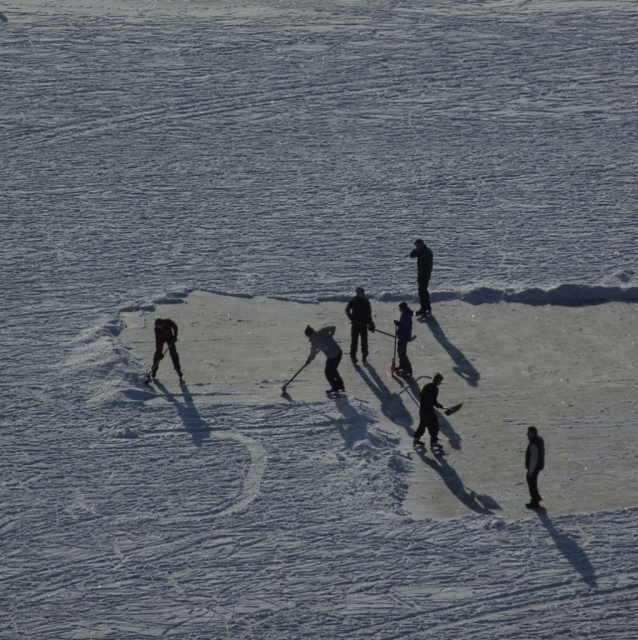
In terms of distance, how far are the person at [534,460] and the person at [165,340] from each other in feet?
15.4

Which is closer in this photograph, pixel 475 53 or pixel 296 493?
pixel 296 493

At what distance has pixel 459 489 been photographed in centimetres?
1116

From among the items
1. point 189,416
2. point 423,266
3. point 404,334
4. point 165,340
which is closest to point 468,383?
point 404,334

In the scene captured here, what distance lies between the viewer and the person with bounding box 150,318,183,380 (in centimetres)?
1275

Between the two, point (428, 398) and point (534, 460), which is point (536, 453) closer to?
point (534, 460)

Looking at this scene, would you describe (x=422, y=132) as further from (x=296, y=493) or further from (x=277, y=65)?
(x=296, y=493)

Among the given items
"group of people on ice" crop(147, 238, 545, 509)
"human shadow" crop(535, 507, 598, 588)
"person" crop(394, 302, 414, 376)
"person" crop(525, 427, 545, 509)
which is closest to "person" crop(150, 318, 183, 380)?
"group of people on ice" crop(147, 238, 545, 509)

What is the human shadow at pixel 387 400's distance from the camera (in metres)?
12.4

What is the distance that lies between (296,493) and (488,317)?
15.9 feet

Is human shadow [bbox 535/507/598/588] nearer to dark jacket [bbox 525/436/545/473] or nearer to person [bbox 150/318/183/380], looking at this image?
dark jacket [bbox 525/436/545/473]

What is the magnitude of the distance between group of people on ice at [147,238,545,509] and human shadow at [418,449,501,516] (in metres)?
0.20

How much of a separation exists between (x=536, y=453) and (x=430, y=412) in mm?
1406

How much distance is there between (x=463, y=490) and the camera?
36.6ft

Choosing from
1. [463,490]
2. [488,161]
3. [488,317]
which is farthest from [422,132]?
[463,490]
